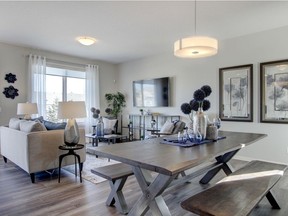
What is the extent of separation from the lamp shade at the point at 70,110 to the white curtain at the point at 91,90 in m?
3.15

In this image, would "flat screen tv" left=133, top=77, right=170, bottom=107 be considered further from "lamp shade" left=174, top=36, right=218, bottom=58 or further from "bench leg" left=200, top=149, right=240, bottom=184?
"lamp shade" left=174, top=36, right=218, bottom=58

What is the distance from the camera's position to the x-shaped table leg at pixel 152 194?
5.54 feet

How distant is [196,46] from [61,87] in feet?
15.2

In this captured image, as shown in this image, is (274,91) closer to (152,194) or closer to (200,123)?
(200,123)

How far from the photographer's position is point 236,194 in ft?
5.37

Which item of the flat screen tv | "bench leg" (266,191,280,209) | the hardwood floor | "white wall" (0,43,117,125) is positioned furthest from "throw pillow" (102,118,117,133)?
"bench leg" (266,191,280,209)

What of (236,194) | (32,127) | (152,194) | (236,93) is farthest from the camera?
(236,93)

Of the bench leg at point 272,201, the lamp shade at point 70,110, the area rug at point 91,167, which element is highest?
the lamp shade at point 70,110

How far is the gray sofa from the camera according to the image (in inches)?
120

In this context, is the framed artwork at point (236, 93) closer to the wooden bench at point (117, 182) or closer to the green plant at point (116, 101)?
the wooden bench at point (117, 182)

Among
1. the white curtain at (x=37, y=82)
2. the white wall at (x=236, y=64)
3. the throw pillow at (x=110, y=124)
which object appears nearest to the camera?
the white wall at (x=236, y=64)

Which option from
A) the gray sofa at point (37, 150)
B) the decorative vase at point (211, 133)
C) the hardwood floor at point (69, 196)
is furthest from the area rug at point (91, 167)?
the decorative vase at point (211, 133)

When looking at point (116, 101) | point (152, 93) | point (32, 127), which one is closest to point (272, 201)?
point (32, 127)

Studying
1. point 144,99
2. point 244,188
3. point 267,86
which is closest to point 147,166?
point 244,188
